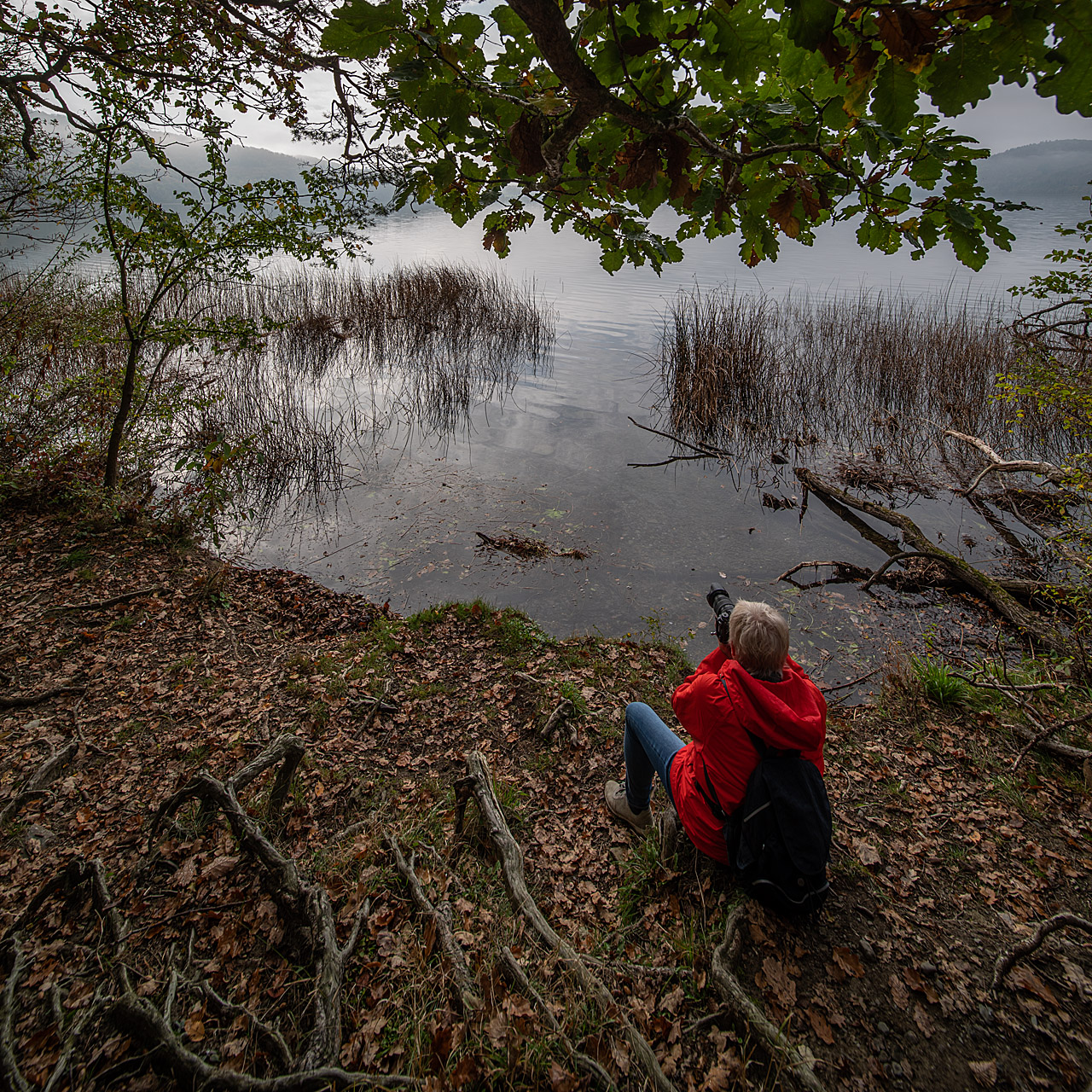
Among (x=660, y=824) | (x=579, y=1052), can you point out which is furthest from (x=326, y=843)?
(x=660, y=824)

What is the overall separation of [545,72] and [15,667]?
5461 mm

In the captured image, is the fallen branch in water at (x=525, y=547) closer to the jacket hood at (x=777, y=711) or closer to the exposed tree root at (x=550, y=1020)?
the jacket hood at (x=777, y=711)

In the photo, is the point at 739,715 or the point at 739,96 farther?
the point at 739,715

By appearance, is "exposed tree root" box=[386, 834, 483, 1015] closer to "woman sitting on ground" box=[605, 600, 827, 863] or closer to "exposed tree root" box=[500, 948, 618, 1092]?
"exposed tree root" box=[500, 948, 618, 1092]

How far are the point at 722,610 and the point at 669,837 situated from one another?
1.23 metres

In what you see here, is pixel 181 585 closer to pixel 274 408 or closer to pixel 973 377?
pixel 274 408

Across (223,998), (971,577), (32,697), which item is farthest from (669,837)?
(971,577)

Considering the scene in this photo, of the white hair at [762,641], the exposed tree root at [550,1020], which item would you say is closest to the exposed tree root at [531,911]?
the exposed tree root at [550,1020]

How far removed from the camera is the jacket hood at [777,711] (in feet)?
6.89

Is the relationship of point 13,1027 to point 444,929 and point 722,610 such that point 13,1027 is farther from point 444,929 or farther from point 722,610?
point 722,610

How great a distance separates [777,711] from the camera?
6.86ft

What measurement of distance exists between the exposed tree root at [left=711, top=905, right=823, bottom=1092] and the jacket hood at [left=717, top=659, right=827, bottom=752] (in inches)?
36.7

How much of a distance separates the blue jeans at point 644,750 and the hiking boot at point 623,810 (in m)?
0.03

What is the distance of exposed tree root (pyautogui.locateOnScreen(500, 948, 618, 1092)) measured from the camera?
Answer: 6.07 feet
